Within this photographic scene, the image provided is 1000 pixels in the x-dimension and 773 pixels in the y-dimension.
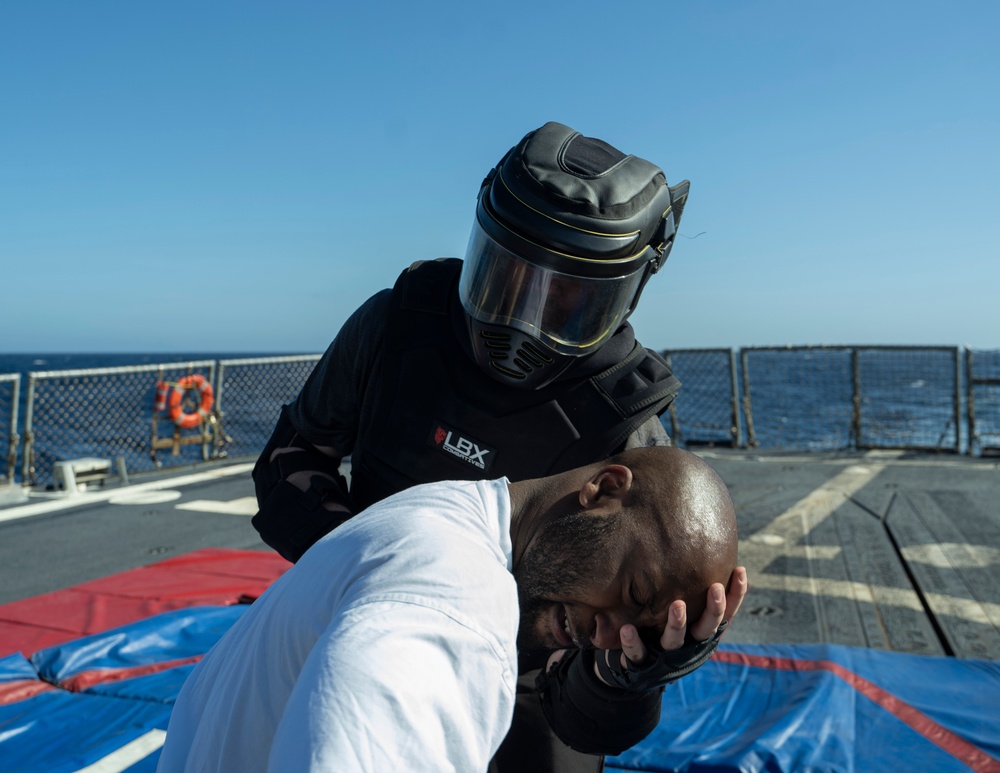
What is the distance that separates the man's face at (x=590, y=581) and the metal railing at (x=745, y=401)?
28.0 ft

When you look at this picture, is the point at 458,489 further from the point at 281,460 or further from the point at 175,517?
the point at 175,517

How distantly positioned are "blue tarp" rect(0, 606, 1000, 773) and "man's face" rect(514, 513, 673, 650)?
163 cm

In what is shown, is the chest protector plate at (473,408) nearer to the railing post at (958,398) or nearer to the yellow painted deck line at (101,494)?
the yellow painted deck line at (101,494)

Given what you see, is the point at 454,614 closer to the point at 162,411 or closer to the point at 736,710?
the point at 736,710

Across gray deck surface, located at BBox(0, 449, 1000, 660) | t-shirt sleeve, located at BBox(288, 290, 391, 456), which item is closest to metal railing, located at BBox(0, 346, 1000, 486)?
gray deck surface, located at BBox(0, 449, 1000, 660)

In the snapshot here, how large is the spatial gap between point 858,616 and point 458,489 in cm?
355

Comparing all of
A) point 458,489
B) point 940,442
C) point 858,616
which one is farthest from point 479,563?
point 940,442

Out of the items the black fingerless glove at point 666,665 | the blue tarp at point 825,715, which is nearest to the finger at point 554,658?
the black fingerless glove at point 666,665

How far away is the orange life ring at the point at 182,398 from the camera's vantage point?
10.3 m

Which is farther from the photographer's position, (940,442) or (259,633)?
(940,442)

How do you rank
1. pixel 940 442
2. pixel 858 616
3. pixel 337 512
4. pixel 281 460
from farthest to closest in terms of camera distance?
pixel 940 442 < pixel 858 616 < pixel 281 460 < pixel 337 512

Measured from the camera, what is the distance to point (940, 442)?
1022 cm

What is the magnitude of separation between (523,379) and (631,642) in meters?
0.99

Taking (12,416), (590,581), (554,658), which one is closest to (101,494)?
(12,416)
